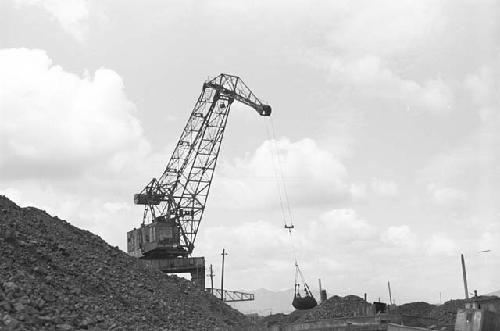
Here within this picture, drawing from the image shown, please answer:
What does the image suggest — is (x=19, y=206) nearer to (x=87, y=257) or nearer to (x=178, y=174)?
(x=87, y=257)

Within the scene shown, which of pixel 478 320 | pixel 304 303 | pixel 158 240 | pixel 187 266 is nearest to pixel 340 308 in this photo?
pixel 304 303

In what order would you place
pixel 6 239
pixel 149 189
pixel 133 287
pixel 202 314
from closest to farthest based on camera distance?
pixel 6 239
pixel 133 287
pixel 202 314
pixel 149 189

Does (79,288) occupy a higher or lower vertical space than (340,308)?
higher

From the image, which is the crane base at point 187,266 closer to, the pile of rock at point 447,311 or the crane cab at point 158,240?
the crane cab at point 158,240

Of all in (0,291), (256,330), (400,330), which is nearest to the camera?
(0,291)

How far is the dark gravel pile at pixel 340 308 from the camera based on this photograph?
152ft

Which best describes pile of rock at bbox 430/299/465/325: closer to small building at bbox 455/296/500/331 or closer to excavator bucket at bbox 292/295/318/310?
excavator bucket at bbox 292/295/318/310

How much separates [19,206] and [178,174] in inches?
1216

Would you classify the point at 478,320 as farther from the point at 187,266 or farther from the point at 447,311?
the point at 187,266

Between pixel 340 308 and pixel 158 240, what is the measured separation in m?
19.0

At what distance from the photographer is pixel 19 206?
102ft

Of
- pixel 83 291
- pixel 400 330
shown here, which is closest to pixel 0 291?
pixel 83 291

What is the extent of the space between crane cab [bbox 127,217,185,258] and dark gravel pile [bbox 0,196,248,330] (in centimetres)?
2069

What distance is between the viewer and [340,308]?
47.9m
